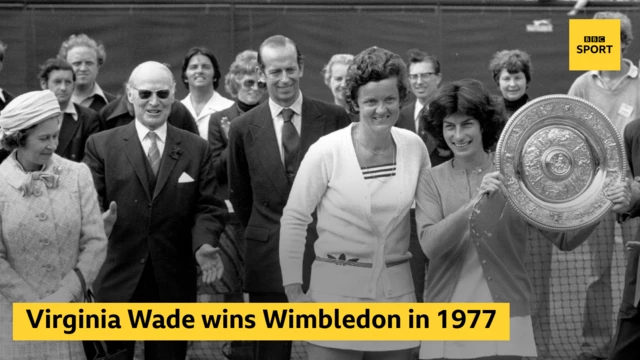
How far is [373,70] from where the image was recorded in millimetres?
4617

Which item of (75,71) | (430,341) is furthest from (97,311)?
(75,71)

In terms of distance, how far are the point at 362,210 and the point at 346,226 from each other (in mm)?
102

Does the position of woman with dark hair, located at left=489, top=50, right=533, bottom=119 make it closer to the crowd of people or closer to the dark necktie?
the crowd of people

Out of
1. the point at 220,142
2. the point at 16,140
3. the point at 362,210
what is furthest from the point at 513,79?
the point at 16,140

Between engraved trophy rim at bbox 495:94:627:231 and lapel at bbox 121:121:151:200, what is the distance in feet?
7.23

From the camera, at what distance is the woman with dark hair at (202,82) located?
26.0ft

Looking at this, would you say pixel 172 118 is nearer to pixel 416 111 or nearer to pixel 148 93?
pixel 148 93

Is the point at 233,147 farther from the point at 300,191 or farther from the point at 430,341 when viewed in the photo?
the point at 430,341

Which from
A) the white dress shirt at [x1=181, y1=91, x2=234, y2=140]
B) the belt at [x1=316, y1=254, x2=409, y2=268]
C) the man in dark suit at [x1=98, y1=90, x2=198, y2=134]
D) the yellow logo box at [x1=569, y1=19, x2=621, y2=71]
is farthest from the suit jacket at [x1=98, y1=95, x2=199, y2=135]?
the yellow logo box at [x1=569, y1=19, x2=621, y2=71]

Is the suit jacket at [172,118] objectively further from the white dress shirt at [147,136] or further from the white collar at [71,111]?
the white dress shirt at [147,136]

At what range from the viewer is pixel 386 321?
4445 mm

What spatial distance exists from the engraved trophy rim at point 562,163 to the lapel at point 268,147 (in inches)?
64.8

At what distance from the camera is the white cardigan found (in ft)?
14.8

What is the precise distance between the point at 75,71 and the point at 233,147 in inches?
98.1
